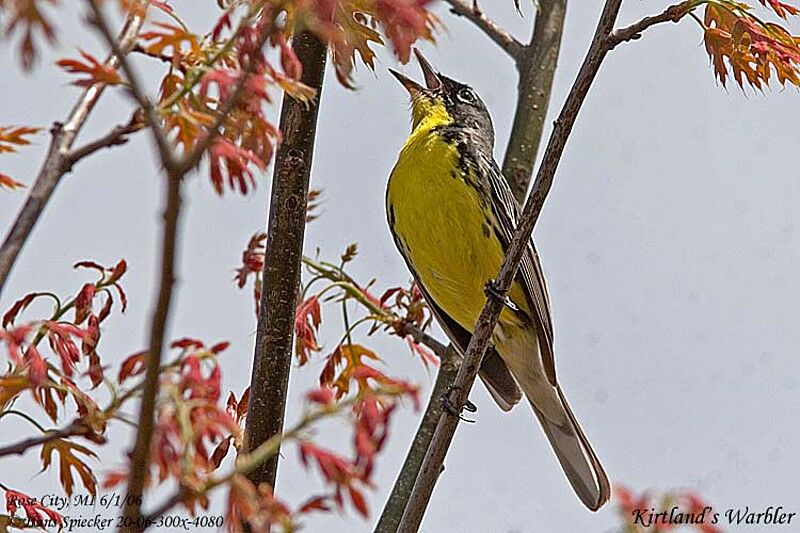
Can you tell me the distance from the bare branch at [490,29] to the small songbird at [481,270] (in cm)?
33

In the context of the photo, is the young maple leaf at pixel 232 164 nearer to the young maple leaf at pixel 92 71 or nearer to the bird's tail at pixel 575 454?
the young maple leaf at pixel 92 71

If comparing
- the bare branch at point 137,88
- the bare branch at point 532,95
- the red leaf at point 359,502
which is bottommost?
the red leaf at point 359,502

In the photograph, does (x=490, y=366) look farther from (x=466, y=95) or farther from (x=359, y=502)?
(x=359, y=502)

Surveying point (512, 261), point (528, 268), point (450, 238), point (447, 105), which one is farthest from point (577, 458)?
point (512, 261)

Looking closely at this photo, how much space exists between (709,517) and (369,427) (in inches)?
27.7

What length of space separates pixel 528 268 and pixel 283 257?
1.57m

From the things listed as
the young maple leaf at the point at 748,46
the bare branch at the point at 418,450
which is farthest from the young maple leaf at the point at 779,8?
the bare branch at the point at 418,450

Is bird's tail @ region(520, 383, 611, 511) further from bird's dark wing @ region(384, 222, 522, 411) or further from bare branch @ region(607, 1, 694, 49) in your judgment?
bare branch @ region(607, 1, 694, 49)

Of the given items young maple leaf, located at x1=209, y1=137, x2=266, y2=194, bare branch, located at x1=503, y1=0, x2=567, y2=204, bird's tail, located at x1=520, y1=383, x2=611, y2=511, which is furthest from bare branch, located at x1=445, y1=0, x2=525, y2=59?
young maple leaf, located at x1=209, y1=137, x2=266, y2=194

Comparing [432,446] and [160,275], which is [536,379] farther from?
[160,275]

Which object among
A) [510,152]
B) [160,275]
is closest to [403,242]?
[510,152]

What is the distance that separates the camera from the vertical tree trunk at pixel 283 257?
1938 mm

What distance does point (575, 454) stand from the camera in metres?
3.50

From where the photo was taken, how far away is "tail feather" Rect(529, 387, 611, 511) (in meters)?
3.38
